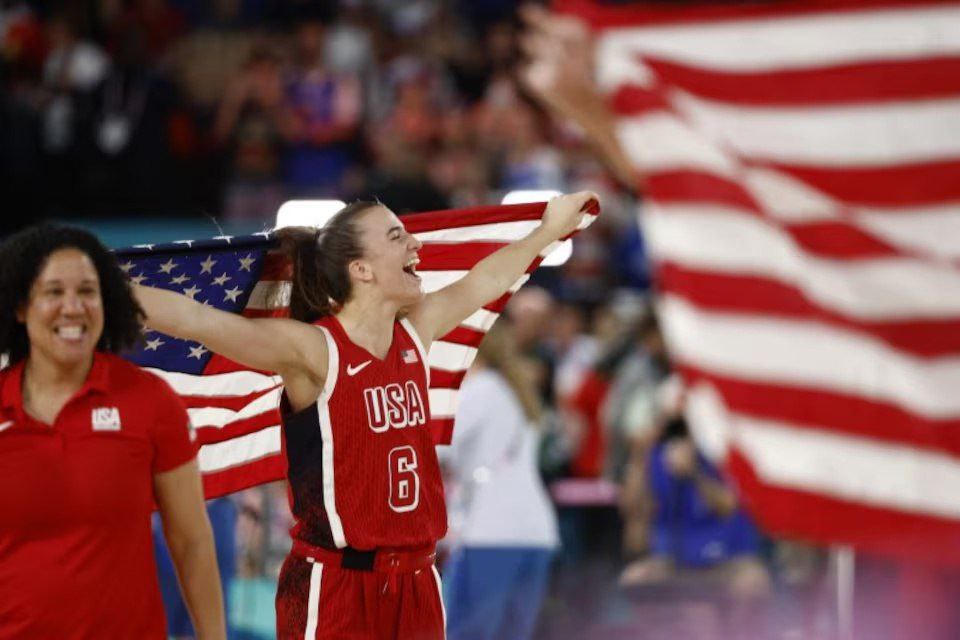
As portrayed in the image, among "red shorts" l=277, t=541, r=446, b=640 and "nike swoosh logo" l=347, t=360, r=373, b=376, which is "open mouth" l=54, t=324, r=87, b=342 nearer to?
"nike swoosh logo" l=347, t=360, r=373, b=376

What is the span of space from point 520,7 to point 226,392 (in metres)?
11.2

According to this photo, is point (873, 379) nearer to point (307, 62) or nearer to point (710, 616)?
point (710, 616)

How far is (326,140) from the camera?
15.1m

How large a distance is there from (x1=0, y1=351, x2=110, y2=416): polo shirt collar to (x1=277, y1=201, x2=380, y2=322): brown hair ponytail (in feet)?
3.68

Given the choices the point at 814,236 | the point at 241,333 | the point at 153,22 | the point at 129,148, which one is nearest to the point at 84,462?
the point at 241,333

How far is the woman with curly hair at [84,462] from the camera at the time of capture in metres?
4.39

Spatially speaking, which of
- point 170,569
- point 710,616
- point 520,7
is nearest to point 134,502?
point 170,569

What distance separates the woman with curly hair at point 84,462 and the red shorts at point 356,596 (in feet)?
2.05

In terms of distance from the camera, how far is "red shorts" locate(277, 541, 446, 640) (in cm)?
532

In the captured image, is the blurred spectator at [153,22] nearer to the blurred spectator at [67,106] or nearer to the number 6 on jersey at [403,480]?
the blurred spectator at [67,106]

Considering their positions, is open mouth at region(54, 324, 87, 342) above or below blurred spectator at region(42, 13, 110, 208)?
below

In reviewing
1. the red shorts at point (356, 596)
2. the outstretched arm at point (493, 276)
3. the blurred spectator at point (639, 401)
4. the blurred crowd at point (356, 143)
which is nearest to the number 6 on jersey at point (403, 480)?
the red shorts at point (356, 596)

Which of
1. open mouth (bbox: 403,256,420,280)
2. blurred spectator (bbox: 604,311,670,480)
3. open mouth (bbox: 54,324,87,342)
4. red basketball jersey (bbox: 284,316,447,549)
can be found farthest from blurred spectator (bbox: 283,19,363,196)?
open mouth (bbox: 54,324,87,342)

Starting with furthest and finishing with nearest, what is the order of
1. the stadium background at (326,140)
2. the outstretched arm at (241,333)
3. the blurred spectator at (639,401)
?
the stadium background at (326,140) < the blurred spectator at (639,401) < the outstretched arm at (241,333)
